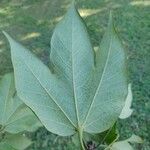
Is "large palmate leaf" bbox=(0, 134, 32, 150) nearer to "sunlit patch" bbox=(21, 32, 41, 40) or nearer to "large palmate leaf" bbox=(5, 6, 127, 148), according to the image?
"large palmate leaf" bbox=(5, 6, 127, 148)

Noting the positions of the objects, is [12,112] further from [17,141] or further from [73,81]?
[73,81]

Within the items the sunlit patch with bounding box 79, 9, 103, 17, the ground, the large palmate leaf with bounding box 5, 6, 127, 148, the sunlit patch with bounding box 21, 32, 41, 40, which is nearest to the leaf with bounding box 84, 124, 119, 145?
the large palmate leaf with bounding box 5, 6, 127, 148

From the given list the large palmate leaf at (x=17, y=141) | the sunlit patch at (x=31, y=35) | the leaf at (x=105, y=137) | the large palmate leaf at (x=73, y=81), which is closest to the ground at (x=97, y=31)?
the sunlit patch at (x=31, y=35)

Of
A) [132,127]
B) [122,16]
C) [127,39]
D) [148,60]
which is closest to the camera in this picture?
[132,127]

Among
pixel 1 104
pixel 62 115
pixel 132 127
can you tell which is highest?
pixel 62 115

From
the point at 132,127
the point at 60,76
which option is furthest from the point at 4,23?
the point at 60,76

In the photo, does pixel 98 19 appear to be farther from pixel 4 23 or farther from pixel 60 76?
pixel 60 76
